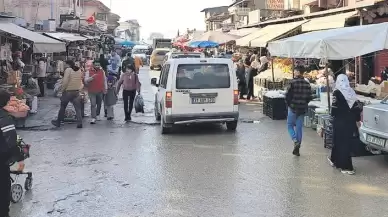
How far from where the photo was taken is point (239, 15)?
5481 cm

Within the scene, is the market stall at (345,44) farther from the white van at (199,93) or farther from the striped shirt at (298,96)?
the white van at (199,93)

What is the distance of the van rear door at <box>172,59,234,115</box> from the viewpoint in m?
11.8

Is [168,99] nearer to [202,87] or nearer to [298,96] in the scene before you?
[202,87]

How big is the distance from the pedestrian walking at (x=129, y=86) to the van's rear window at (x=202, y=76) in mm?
2820

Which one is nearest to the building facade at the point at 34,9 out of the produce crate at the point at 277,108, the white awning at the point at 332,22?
the white awning at the point at 332,22

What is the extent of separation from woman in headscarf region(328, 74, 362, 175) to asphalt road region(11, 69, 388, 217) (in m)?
0.27

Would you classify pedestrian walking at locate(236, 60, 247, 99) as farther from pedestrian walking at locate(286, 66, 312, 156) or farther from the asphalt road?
pedestrian walking at locate(286, 66, 312, 156)

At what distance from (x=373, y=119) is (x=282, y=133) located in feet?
12.7

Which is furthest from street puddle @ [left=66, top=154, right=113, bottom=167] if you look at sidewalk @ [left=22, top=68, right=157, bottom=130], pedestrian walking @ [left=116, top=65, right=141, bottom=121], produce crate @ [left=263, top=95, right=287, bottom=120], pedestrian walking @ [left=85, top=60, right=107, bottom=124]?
produce crate @ [left=263, top=95, right=287, bottom=120]

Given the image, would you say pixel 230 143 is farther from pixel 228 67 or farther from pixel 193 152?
pixel 228 67

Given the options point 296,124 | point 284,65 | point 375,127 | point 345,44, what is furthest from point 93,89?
point 284,65

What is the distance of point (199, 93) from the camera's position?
1177cm

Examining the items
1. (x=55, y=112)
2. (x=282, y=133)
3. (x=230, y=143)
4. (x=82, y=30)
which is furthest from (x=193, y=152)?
(x=82, y=30)

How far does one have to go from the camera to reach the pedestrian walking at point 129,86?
46.8ft
